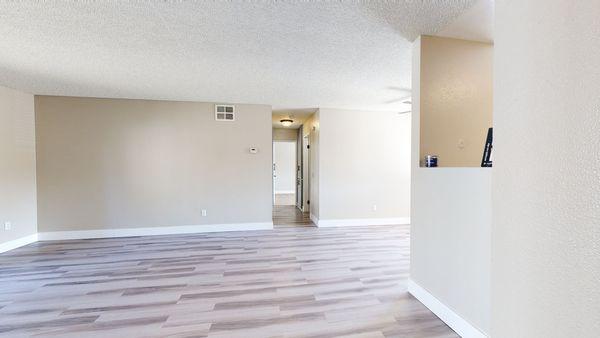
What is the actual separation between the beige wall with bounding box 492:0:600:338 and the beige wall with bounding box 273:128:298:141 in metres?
7.92

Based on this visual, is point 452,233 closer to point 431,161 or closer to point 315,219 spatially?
point 431,161

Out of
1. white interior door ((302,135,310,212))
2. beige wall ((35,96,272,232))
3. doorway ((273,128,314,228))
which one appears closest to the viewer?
beige wall ((35,96,272,232))

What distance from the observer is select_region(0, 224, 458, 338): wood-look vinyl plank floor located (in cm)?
211

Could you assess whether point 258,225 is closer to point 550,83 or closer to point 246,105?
point 246,105

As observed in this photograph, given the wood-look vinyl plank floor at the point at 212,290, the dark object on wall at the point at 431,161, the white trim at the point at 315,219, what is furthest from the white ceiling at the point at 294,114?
the dark object on wall at the point at 431,161

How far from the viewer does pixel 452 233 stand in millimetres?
2117

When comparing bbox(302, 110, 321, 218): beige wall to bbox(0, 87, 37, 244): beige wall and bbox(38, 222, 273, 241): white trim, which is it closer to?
bbox(38, 222, 273, 241): white trim

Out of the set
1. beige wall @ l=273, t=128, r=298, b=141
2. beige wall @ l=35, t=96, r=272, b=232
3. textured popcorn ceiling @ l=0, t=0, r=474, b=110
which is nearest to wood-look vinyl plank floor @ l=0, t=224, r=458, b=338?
beige wall @ l=35, t=96, r=272, b=232

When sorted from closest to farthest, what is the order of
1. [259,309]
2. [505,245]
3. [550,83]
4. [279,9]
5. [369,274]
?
1. [550,83]
2. [505,245]
3. [279,9]
4. [259,309]
5. [369,274]

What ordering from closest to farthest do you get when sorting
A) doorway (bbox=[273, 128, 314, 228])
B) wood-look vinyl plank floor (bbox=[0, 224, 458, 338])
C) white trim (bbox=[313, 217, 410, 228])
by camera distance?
wood-look vinyl plank floor (bbox=[0, 224, 458, 338])
white trim (bbox=[313, 217, 410, 228])
doorway (bbox=[273, 128, 314, 228])

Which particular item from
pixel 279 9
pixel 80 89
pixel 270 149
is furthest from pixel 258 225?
pixel 279 9

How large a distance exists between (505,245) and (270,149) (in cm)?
463

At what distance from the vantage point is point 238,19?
7.04ft

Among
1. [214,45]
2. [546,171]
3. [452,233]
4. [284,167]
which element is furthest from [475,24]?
[284,167]
